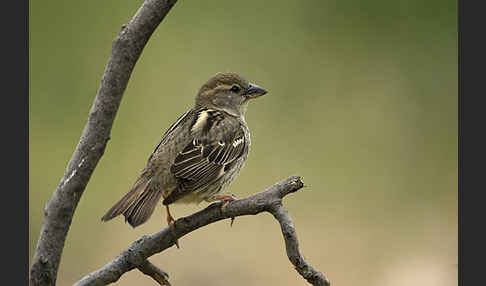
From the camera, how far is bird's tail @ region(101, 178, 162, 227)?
3512mm

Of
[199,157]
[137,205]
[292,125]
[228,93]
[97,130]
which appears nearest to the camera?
[97,130]

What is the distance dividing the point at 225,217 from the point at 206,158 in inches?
47.8

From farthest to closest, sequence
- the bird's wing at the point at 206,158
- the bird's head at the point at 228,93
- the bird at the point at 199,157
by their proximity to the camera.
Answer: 1. the bird's head at the point at 228,93
2. the bird's wing at the point at 206,158
3. the bird at the point at 199,157

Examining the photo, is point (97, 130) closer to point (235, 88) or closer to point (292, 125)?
point (235, 88)

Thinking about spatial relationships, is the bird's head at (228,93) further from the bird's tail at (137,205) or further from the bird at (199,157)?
the bird's tail at (137,205)

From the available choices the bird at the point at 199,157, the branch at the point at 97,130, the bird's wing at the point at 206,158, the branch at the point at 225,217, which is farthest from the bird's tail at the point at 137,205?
the branch at the point at 97,130

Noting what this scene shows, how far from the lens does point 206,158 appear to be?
4.21m

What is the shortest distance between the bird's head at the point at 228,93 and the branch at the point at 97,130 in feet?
6.95

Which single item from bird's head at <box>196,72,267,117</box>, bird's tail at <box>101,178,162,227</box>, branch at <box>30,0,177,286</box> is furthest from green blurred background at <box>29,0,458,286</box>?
branch at <box>30,0,177,286</box>

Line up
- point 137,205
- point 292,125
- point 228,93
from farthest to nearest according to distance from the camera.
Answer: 1. point 292,125
2. point 228,93
3. point 137,205

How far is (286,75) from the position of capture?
828cm

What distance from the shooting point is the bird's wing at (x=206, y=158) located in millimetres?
3971

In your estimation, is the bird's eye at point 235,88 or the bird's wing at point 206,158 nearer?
the bird's wing at point 206,158

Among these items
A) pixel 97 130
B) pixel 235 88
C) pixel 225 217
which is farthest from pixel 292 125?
pixel 97 130
